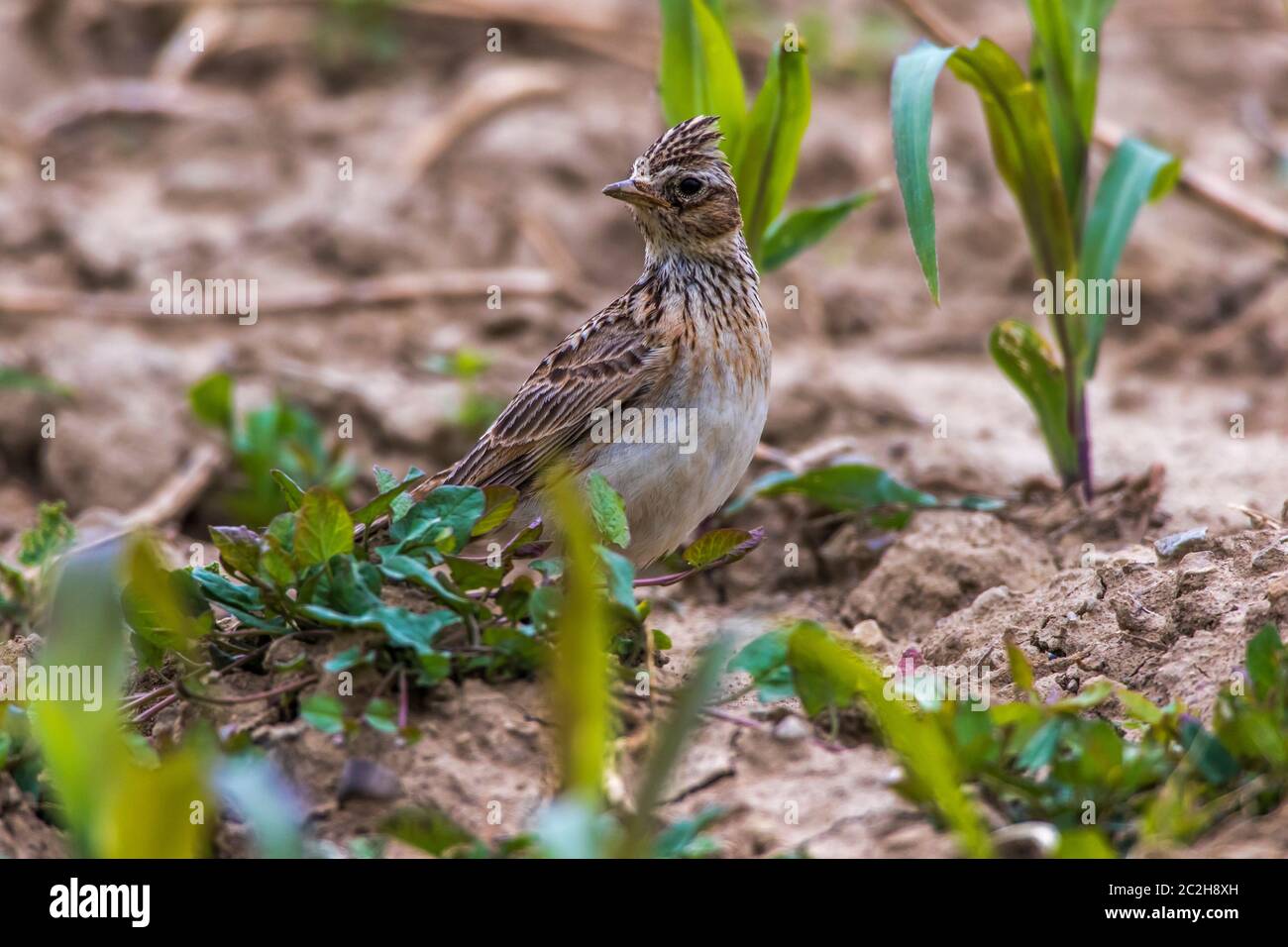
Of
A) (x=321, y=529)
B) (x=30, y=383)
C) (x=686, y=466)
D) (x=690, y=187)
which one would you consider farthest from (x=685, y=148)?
(x=30, y=383)

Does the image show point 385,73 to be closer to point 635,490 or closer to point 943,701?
point 635,490

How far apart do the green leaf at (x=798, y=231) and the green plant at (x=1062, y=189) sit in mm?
456

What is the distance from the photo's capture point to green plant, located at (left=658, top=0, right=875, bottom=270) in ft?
18.4

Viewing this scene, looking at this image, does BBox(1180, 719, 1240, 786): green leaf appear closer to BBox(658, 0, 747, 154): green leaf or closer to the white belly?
the white belly

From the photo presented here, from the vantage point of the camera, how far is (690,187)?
16.6ft

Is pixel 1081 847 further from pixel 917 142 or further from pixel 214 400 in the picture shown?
pixel 214 400

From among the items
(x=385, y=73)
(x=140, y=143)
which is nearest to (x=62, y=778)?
(x=140, y=143)

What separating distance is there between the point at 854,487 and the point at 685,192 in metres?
1.24

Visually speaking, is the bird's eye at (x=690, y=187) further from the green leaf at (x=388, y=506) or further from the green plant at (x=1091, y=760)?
the green plant at (x=1091, y=760)

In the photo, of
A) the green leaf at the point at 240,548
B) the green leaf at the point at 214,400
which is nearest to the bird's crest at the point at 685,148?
the green leaf at the point at 240,548

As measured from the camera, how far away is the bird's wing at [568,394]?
4.76 metres

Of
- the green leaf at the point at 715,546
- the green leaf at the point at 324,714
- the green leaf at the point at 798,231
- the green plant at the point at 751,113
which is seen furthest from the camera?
the green leaf at the point at 798,231

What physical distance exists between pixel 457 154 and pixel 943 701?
6.85 meters

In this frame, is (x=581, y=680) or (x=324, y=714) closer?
(x=581, y=680)
